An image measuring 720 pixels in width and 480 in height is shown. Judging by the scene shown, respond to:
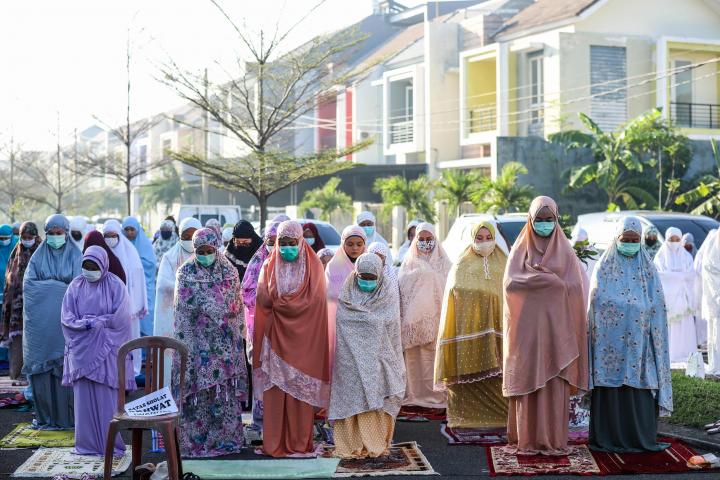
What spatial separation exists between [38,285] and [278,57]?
818cm

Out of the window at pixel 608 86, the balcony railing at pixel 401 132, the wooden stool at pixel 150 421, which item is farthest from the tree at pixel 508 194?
the wooden stool at pixel 150 421

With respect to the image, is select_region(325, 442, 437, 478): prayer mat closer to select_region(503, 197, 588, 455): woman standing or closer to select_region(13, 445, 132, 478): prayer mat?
select_region(503, 197, 588, 455): woman standing

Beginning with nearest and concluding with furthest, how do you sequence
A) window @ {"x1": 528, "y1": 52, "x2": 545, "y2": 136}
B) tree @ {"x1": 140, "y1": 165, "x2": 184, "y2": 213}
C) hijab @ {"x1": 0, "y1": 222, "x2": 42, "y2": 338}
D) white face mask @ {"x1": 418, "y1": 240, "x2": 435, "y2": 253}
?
1. white face mask @ {"x1": 418, "y1": 240, "x2": 435, "y2": 253}
2. hijab @ {"x1": 0, "y1": 222, "x2": 42, "y2": 338}
3. window @ {"x1": 528, "y1": 52, "x2": 545, "y2": 136}
4. tree @ {"x1": 140, "y1": 165, "x2": 184, "y2": 213}

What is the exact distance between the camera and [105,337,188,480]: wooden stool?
6.70 metres

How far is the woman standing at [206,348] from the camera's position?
327 inches

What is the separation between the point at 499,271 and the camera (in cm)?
917

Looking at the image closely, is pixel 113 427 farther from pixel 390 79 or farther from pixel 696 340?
pixel 390 79

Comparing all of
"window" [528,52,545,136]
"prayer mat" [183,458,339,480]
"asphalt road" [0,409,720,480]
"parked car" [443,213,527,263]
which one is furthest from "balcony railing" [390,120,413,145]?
"prayer mat" [183,458,339,480]

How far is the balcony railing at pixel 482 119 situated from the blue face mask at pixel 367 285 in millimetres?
23229

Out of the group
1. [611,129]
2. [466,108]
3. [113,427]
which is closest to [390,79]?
[466,108]

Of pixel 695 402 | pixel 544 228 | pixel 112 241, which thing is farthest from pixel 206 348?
pixel 695 402

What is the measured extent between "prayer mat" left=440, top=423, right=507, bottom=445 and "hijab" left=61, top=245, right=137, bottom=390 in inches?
102

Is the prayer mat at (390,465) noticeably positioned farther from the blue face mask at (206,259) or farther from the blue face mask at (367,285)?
the blue face mask at (206,259)

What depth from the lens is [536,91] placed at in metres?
30.1
